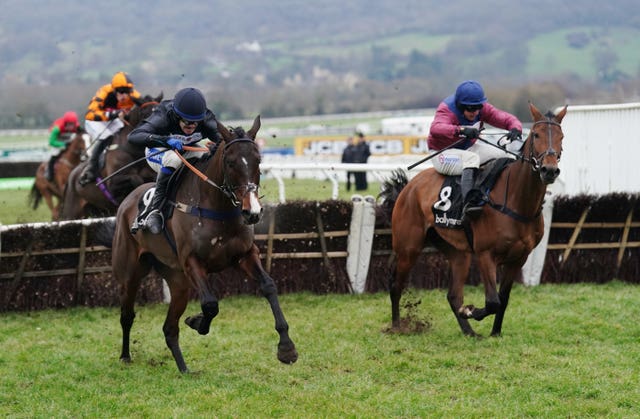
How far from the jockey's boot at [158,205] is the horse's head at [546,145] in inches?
105

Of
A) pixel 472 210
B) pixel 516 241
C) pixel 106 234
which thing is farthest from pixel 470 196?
pixel 106 234

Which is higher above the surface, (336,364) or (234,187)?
(234,187)

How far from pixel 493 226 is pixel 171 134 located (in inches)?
102

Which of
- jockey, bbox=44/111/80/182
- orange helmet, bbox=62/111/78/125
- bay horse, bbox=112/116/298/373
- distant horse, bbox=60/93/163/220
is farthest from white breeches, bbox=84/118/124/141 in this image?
orange helmet, bbox=62/111/78/125

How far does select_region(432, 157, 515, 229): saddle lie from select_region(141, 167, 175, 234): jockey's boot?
7.76 ft

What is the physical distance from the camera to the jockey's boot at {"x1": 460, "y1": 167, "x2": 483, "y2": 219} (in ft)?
24.0

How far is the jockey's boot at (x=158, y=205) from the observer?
641 cm

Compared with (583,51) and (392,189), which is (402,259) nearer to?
(392,189)

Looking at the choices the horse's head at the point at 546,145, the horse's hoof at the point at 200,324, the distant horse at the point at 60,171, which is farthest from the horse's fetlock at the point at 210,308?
the distant horse at the point at 60,171

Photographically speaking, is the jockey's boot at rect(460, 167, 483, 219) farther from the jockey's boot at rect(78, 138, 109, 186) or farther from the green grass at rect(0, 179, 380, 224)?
the green grass at rect(0, 179, 380, 224)

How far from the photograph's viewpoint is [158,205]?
651 centimetres

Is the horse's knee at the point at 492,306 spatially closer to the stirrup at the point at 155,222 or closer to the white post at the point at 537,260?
the stirrup at the point at 155,222

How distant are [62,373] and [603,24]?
97.7 m

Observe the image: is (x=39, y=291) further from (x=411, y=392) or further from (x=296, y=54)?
(x=296, y=54)
